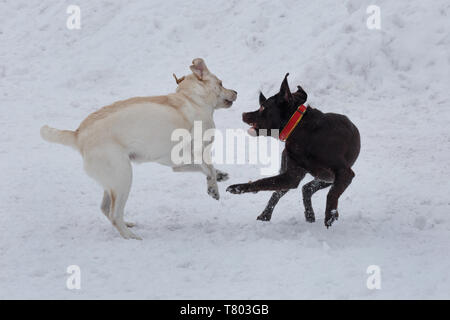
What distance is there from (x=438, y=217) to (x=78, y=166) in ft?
13.7

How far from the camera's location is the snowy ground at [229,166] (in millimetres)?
4367

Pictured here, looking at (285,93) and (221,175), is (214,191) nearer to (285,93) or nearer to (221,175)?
(221,175)

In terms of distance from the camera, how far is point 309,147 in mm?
5191

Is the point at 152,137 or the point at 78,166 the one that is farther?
the point at 78,166

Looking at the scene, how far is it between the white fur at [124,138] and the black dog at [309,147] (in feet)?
2.12

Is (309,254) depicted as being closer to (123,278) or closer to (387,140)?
(123,278)

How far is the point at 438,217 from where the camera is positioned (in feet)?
17.8

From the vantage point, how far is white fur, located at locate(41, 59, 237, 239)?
16.5 ft

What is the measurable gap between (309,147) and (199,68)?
1.38 meters

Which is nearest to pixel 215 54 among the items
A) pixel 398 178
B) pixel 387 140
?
pixel 387 140
